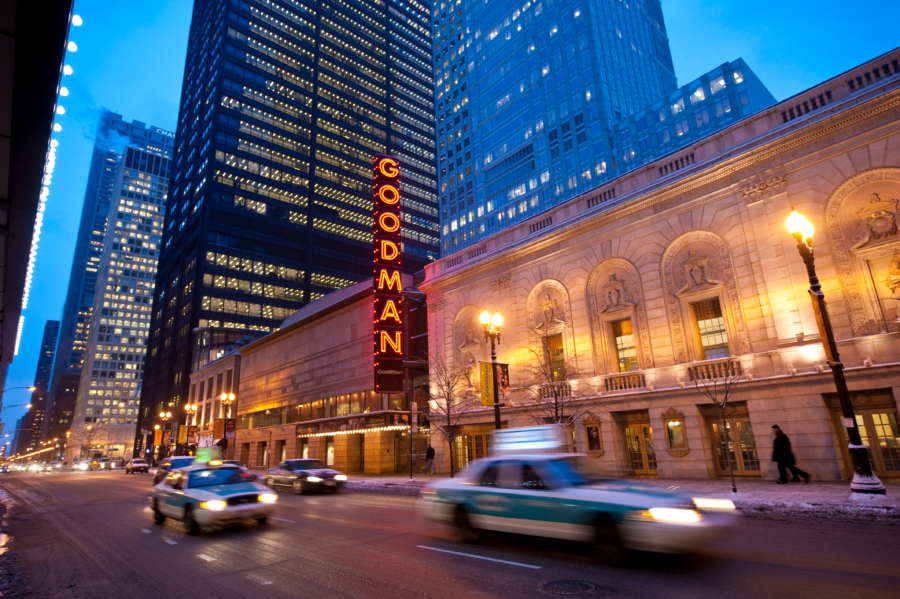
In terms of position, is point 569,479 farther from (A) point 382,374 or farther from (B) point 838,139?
(A) point 382,374

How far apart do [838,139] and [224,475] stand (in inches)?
955

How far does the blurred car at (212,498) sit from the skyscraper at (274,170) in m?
79.5

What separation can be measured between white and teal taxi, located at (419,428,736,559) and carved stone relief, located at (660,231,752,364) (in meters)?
14.1

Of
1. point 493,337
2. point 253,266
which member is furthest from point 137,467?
point 493,337

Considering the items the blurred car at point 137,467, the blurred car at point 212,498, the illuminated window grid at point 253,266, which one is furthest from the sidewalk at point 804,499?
the illuminated window grid at point 253,266

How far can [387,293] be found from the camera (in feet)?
118

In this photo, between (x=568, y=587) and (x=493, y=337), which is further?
(x=493, y=337)

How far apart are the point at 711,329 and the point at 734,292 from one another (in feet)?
6.29

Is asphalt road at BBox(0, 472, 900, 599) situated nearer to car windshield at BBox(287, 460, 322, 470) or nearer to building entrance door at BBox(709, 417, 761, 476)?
building entrance door at BBox(709, 417, 761, 476)

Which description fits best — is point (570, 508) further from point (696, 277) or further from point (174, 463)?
point (174, 463)

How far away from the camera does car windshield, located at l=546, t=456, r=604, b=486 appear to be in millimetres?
8031

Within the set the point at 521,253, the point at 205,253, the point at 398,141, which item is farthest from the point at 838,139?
the point at 398,141

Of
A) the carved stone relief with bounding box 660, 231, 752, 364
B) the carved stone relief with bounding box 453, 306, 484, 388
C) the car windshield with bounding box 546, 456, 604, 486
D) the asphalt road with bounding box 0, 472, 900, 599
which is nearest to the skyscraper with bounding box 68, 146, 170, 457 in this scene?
the carved stone relief with bounding box 453, 306, 484, 388

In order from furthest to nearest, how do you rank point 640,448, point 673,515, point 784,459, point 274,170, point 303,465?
point 274,170, point 303,465, point 640,448, point 784,459, point 673,515
